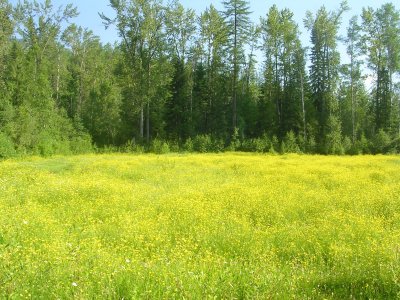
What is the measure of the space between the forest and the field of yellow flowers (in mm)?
21538

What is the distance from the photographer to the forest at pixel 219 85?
116ft

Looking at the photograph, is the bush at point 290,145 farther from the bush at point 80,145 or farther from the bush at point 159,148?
the bush at point 80,145

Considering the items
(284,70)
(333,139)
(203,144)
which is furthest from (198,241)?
(284,70)

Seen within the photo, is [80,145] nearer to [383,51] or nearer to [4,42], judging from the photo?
[4,42]

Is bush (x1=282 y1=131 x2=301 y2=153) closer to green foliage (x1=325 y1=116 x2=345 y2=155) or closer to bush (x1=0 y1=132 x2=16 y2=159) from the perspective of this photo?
green foliage (x1=325 y1=116 x2=345 y2=155)

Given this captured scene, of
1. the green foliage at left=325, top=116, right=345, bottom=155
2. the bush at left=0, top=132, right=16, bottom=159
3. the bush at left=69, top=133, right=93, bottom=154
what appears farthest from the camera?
the green foliage at left=325, top=116, right=345, bottom=155

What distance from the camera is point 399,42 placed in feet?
135

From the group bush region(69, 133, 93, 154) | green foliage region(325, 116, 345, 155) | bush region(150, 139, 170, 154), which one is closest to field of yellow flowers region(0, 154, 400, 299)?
bush region(150, 139, 170, 154)

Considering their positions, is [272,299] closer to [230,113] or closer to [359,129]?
[230,113]

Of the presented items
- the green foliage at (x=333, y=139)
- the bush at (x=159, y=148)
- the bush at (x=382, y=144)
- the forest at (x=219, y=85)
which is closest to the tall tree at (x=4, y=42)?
the forest at (x=219, y=85)

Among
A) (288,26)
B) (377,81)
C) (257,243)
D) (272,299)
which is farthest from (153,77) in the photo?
(272,299)

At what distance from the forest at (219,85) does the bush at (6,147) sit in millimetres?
7049

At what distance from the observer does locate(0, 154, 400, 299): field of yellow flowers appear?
14.6 ft

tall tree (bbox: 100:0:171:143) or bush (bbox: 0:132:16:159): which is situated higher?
tall tree (bbox: 100:0:171:143)
